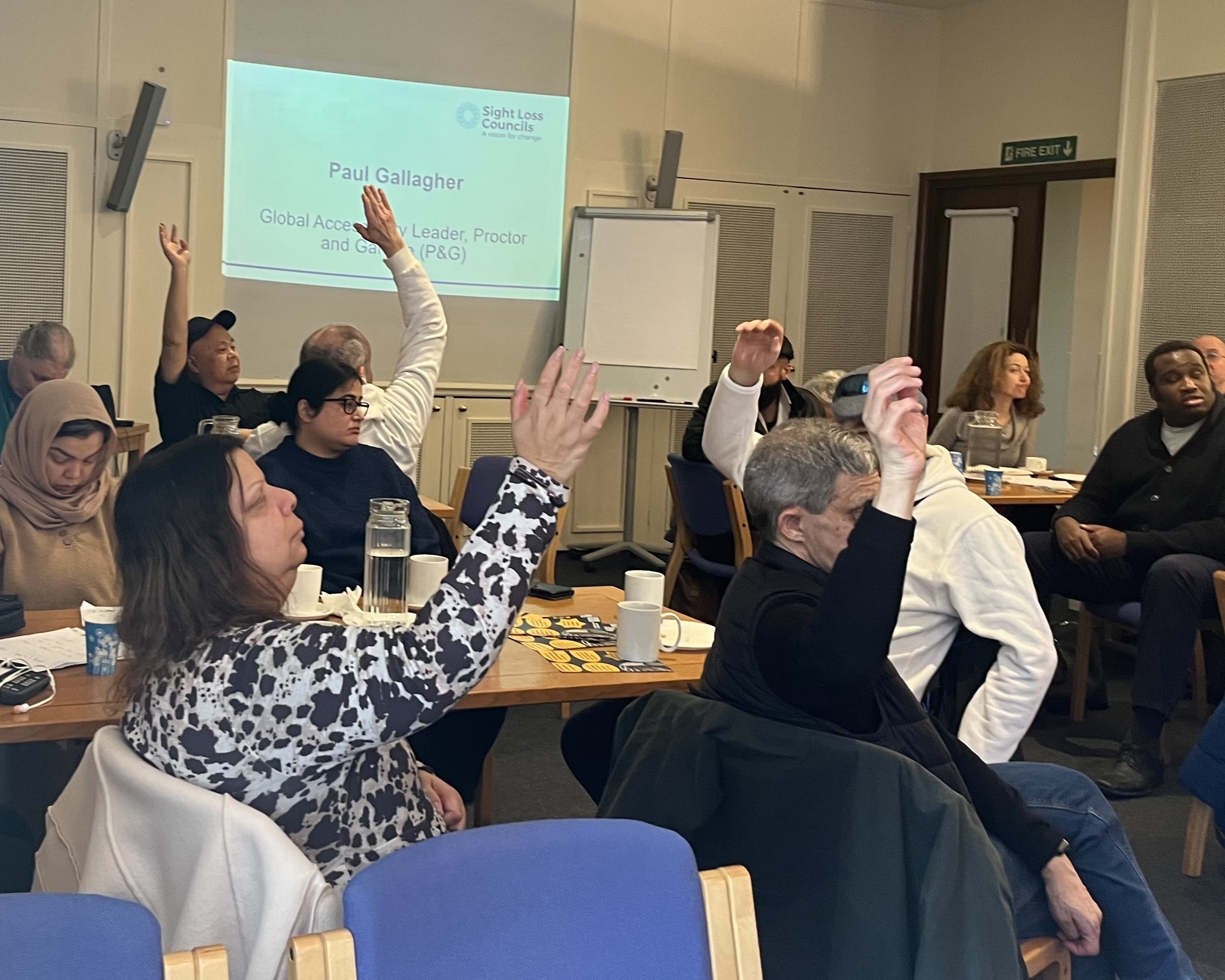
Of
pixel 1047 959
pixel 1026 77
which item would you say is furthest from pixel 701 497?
pixel 1026 77

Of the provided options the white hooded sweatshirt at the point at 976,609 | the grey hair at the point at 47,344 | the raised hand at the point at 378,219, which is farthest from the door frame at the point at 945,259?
the white hooded sweatshirt at the point at 976,609

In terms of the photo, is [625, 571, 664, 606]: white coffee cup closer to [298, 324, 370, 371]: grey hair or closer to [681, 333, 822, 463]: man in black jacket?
[298, 324, 370, 371]: grey hair

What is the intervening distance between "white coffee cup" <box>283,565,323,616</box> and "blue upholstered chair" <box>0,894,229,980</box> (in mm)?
1554

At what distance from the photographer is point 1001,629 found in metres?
2.53

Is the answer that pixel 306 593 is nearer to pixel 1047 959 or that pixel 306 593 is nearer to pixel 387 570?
pixel 387 570

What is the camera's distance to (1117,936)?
2.10m

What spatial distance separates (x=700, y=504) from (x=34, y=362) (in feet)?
9.06

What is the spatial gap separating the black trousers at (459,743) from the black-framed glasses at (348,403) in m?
0.81

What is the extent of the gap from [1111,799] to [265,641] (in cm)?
319

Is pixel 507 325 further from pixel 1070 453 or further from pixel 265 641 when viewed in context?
pixel 265 641

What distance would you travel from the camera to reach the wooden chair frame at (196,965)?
3.89ft

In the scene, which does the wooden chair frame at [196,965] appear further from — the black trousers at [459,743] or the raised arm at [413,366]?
the raised arm at [413,366]

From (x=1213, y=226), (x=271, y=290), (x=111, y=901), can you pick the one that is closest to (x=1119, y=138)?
(x=1213, y=226)

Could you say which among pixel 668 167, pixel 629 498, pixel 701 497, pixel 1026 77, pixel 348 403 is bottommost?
pixel 629 498
